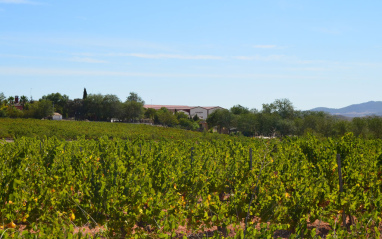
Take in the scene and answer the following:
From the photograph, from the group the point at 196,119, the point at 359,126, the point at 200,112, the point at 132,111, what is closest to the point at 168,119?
the point at 132,111

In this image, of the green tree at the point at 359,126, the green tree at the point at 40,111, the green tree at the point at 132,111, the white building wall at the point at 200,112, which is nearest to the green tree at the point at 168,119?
the green tree at the point at 132,111

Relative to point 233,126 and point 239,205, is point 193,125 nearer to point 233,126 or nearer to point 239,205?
point 233,126

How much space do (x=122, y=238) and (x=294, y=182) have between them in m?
3.98

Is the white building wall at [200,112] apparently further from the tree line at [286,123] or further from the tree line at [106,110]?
the tree line at [286,123]

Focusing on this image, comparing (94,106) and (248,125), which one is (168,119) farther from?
(248,125)

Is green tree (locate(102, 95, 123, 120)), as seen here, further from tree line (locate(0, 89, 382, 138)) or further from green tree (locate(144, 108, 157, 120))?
green tree (locate(144, 108, 157, 120))

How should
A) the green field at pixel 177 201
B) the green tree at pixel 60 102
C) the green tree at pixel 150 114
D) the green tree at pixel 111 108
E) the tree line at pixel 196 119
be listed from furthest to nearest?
the green tree at pixel 150 114 → the green tree at pixel 60 102 → the green tree at pixel 111 108 → the tree line at pixel 196 119 → the green field at pixel 177 201

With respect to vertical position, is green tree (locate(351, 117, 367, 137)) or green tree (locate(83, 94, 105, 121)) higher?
green tree (locate(83, 94, 105, 121))

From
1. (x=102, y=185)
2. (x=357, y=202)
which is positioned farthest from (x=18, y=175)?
(x=357, y=202)

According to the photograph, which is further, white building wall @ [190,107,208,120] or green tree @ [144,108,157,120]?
white building wall @ [190,107,208,120]

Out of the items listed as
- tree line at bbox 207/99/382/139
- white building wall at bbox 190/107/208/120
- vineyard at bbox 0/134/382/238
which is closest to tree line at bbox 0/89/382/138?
tree line at bbox 207/99/382/139

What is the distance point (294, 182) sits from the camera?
793 centimetres

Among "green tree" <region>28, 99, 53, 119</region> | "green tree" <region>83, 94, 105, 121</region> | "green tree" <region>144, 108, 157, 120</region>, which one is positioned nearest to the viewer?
"green tree" <region>28, 99, 53, 119</region>

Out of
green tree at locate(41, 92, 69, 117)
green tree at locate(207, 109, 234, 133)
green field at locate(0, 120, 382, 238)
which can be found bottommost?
green field at locate(0, 120, 382, 238)
